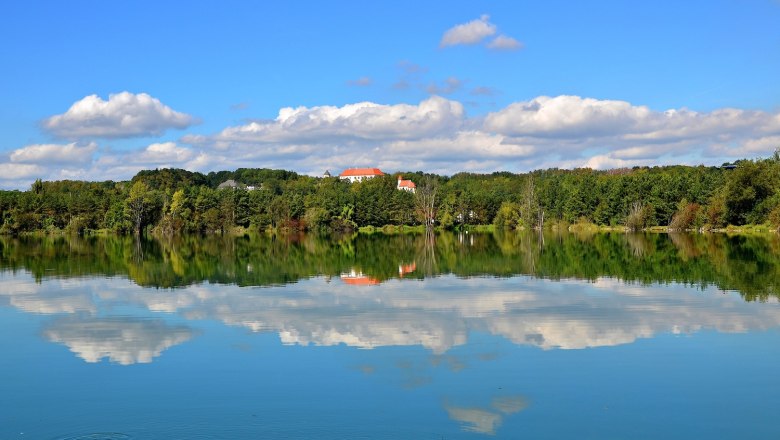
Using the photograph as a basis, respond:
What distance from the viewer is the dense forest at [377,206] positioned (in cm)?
A: 8262

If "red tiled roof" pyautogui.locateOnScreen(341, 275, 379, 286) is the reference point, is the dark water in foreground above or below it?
below

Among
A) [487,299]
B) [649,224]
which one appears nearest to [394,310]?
[487,299]

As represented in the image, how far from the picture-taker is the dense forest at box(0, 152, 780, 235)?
82.6m

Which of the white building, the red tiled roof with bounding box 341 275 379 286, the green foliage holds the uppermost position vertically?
the white building

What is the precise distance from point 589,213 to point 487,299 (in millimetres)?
73740

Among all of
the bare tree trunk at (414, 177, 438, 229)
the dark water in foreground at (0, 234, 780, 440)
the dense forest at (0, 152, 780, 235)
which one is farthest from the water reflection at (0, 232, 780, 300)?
the bare tree trunk at (414, 177, 438, 229)

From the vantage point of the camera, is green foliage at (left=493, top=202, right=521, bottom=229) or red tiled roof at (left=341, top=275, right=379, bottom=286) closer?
red tiled roof at (left=341, top=275, right=379, bottom=286)

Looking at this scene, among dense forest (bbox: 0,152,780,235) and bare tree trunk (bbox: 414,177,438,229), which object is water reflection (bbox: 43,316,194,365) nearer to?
dense forest (bbox: 0,152,780,235)

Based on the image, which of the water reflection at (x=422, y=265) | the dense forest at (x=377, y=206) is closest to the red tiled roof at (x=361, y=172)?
the dense forest at (x=377, y=206)

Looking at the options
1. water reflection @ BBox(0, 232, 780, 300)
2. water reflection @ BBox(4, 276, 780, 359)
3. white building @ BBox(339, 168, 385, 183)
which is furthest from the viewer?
white building @ BBox(339, 168, 385, 183)

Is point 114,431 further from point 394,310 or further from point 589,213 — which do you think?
point 589,213

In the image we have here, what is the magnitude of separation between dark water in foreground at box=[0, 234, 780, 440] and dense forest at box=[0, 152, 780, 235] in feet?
191

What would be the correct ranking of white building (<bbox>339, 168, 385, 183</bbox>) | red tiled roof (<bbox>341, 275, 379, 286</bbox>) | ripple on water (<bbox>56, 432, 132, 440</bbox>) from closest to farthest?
1. ripple on water (<bbox>56, 432, 132, 440</bbox>)
2. red tiled roof (<bbox>341, 275, 379, 286</bbox>)
3. white building (<bbox>339, 168, 385, 183</bbox>)

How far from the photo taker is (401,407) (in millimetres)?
10289
